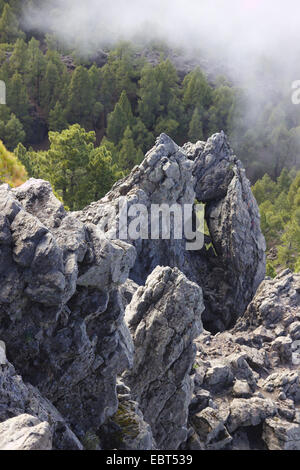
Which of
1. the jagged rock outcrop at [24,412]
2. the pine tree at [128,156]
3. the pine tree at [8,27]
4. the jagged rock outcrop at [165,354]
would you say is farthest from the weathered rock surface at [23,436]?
the pine tree at [8,27]

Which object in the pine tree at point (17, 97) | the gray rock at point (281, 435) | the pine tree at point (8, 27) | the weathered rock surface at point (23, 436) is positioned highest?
the pine tree at point (8, 27)

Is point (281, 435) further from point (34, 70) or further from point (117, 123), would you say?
point (34, 70)

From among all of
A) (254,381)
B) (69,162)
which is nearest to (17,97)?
(69,162)

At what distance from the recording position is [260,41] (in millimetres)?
156625

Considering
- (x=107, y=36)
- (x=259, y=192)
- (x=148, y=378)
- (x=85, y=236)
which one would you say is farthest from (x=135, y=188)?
(x=107, y=36)

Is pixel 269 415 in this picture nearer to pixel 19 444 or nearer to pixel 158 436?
pixel 158 436

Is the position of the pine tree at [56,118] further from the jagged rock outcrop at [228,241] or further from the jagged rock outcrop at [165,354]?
the jagged rock outcrop at [165,354]

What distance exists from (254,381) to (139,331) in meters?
9.28

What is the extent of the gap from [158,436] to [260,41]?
16538 cm

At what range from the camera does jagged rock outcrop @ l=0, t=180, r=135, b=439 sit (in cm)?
1023

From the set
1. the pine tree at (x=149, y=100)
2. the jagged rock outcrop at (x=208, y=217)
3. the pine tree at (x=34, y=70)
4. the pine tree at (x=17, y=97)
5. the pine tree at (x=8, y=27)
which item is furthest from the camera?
the pine tree at (x=8, y=27)

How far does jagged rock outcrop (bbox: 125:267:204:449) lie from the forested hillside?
44147mm

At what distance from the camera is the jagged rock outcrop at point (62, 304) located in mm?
Result: 10234

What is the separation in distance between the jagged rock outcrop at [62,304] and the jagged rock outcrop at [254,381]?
7.94 meters
